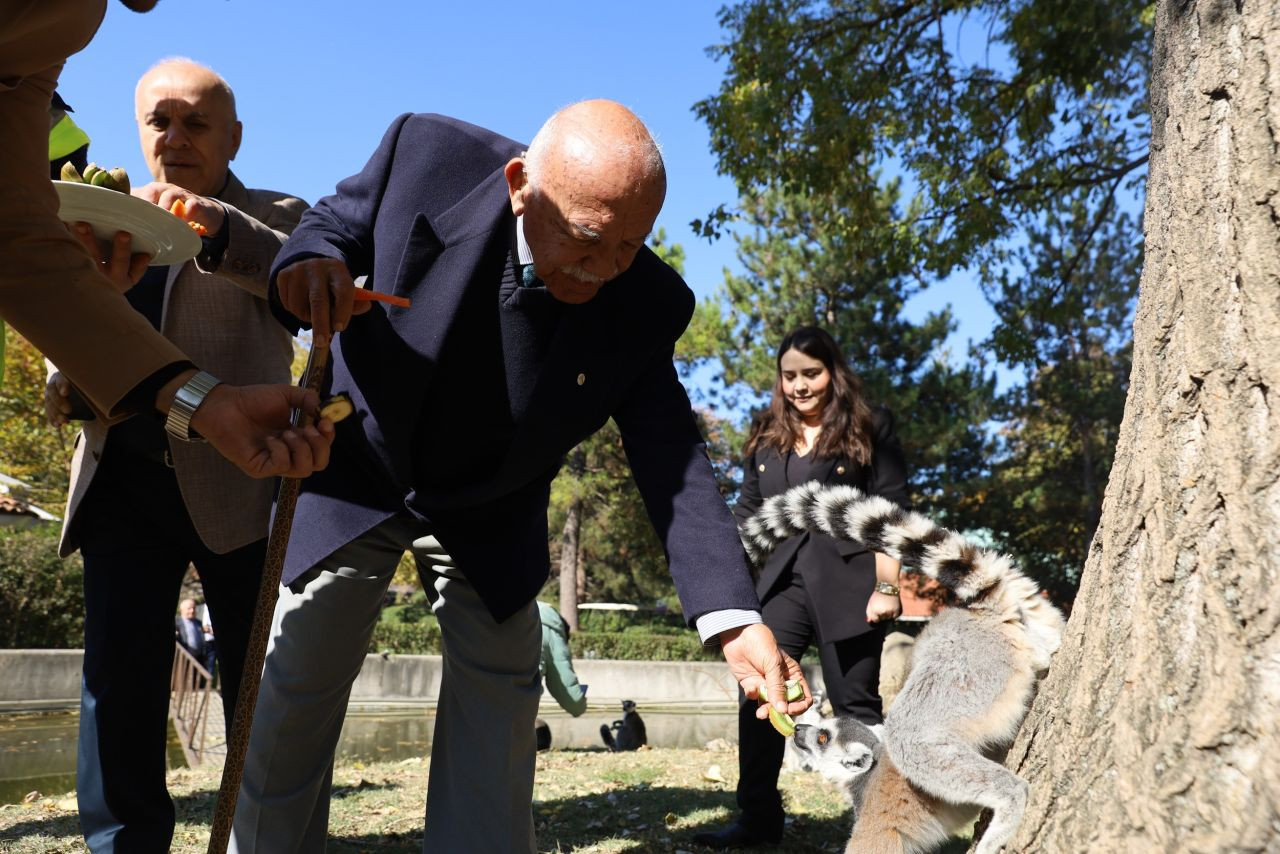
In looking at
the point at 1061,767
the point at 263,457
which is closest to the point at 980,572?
the point at 1061,767

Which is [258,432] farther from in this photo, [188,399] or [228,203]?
[228,203]

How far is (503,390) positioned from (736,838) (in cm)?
249

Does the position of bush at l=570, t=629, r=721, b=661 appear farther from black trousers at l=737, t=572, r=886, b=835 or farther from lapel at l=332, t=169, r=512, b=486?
lapel at l=332, t=169, r=512, b=486

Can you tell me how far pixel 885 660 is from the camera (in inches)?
303

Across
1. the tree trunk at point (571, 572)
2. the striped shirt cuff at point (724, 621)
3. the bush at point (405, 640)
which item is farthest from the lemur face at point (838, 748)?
the tree trunk at point (571, 572)

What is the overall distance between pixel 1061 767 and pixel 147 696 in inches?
99.6

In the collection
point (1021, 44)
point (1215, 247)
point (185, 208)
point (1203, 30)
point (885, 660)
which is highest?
point (1021, 44)

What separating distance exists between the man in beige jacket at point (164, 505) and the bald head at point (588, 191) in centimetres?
96

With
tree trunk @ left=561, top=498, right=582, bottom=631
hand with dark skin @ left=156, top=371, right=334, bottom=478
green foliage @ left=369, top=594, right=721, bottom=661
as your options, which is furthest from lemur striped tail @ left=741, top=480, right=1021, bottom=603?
tree trunk @ left=561, top=498, right=582, bottom=631

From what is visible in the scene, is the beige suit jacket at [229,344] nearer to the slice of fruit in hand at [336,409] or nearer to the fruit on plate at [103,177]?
the fruit on plate at [103,177]

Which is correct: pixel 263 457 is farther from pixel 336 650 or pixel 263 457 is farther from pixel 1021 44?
pixel 1021 44

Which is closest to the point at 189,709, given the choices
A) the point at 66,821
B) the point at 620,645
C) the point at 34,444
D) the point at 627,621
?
the point at 66,821

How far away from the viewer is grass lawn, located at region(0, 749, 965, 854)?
13.6 ft

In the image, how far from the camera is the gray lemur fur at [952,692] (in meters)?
2.99
